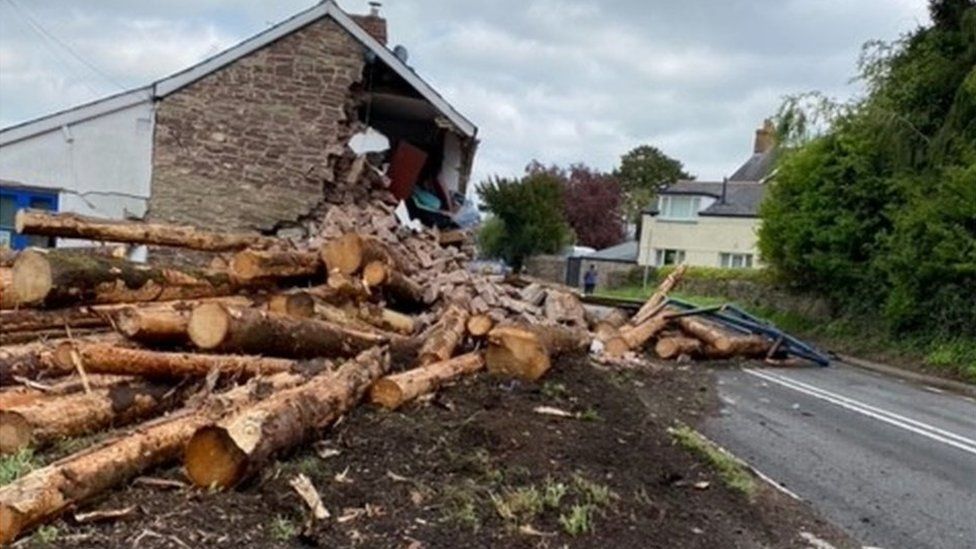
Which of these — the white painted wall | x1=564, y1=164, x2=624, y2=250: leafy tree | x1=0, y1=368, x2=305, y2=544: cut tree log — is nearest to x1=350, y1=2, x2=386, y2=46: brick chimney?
the white painted wall

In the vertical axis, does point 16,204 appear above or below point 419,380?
above

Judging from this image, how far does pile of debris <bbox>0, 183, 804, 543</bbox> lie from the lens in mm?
4855

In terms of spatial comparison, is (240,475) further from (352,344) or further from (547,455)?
(352,344)

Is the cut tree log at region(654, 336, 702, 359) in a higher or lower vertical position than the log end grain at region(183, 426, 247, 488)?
lower

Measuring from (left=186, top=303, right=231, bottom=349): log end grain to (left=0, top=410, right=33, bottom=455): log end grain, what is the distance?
1.90 m

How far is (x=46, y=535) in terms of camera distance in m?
3.98

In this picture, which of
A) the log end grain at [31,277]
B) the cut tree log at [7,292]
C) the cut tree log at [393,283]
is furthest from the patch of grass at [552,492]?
the cut tree log at [393,283]

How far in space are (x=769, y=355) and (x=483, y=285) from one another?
7.09 metres

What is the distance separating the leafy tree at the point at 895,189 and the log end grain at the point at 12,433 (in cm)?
1776

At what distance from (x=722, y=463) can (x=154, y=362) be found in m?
4.54

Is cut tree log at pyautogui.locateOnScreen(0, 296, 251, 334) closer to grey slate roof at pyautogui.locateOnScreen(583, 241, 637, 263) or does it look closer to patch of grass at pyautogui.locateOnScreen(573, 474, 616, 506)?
patch of grass at pyautogui.locateOnScreen(573, 474, 616, 506)

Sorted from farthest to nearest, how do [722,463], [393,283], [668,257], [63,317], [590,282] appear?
[668,257] → [590,282] → [393,283] → [63,317] → [722,463]

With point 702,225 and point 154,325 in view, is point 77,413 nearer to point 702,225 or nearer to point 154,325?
point 154,325

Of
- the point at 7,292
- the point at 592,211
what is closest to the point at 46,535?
the point at 7,292
